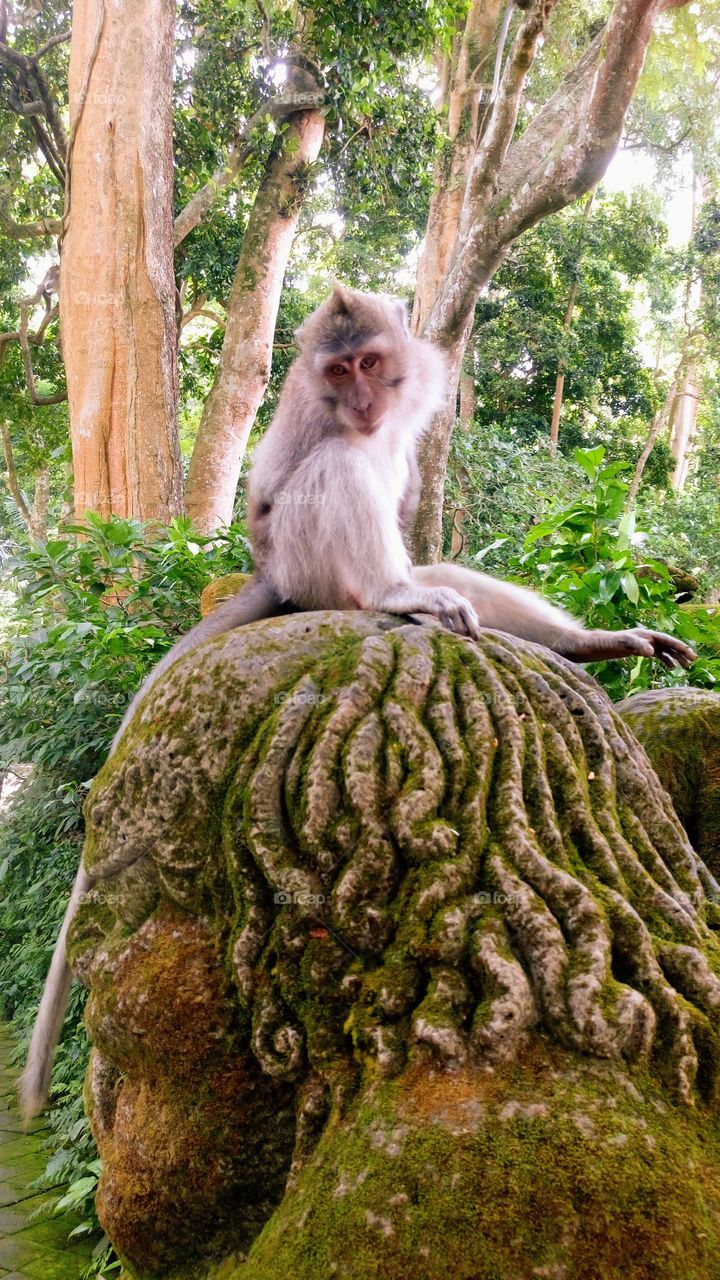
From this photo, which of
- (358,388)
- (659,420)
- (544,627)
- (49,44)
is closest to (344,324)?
(358,388)

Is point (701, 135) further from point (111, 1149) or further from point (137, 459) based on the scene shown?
point (111, 1149)

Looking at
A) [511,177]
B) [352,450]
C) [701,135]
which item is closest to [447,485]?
[511,177]

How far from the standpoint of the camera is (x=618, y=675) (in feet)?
13.6

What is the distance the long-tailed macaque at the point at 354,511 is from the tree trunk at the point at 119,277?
3517mm

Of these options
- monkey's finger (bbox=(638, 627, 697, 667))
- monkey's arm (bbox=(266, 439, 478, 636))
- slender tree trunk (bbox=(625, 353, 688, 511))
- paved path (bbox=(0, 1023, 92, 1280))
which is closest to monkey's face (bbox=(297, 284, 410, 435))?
monkey's arm (bbox=(266, 439, 478, 636))

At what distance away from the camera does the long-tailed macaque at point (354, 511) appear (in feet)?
9.26

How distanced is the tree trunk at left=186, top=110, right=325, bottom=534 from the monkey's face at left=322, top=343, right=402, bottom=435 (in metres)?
5.57

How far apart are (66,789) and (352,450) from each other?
2.27 meters

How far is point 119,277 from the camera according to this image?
263 inches

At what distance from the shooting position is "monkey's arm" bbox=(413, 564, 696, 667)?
9.76ft

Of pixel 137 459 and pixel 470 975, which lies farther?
pixel 137 459

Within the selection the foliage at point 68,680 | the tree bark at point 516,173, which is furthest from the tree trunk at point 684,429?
the foliage at point 68,680

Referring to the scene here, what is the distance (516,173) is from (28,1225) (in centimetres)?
632

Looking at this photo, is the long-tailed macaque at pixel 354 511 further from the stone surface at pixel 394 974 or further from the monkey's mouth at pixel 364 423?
the stone surface at pixel 394 974
